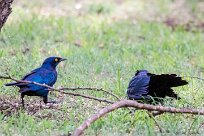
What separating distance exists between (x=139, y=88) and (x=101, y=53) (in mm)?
2634

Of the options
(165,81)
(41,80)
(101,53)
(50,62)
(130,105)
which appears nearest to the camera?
(130,105)

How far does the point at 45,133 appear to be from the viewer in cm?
538

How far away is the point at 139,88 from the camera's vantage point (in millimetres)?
6445

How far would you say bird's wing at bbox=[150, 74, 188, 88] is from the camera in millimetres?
6285

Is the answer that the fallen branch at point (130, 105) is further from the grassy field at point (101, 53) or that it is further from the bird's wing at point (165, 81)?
the bird's wing at point (165, 81)

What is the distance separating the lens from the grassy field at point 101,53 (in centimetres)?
564

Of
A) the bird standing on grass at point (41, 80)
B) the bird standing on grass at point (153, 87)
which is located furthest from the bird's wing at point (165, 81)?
the bird standing on grass at point (41, 80)

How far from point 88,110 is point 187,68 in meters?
2.68

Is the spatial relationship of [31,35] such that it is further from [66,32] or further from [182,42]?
[182,42]

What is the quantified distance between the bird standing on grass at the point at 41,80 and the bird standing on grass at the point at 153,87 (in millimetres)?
844

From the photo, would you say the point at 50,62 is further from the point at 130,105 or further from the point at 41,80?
the point at 130,105

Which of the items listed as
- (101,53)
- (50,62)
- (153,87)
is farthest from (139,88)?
(101,53)

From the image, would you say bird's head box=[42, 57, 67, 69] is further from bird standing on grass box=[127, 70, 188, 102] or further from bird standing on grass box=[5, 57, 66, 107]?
bird standing on grass box=[127, 70, 188, 102]

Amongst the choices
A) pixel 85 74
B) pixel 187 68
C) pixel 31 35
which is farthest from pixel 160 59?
pixel 31 35
